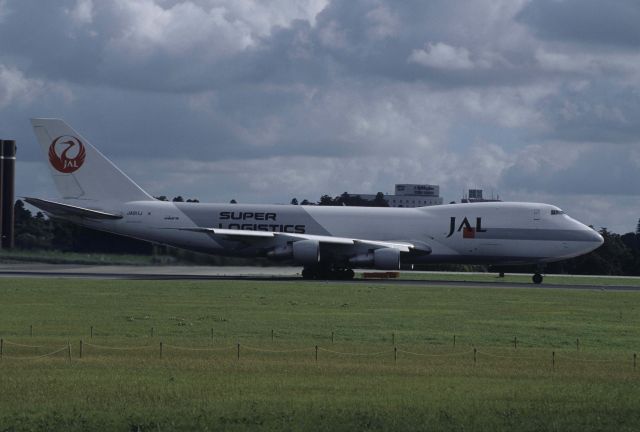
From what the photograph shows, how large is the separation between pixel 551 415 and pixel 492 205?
50.4 m

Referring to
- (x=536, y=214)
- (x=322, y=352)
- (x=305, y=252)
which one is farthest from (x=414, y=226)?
(x=322, y=352)

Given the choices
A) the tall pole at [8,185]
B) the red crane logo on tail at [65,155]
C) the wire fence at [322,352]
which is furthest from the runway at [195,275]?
the tall pole at [8,185]

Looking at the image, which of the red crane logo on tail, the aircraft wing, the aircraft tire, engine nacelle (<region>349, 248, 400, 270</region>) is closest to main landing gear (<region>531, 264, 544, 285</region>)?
the aircraft wing

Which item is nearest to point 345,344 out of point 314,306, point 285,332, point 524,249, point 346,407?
point 285,332

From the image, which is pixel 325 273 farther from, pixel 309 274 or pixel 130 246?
pixel 130 246

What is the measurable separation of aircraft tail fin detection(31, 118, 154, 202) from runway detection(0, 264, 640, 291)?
17.2 ft

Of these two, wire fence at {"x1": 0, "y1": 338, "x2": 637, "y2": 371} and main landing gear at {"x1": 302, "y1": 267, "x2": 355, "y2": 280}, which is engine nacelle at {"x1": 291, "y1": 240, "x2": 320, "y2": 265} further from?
wire fence at {"x1": 0, "y1": 338, "x2": 637, "y2": 371}

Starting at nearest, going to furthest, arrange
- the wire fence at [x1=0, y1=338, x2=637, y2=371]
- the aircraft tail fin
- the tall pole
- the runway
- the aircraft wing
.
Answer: the wire fence at [x1=0, y1=338, x2=637, y2=371]
the runway
the aircraft wing
the aircraft tail fin
the tall pole

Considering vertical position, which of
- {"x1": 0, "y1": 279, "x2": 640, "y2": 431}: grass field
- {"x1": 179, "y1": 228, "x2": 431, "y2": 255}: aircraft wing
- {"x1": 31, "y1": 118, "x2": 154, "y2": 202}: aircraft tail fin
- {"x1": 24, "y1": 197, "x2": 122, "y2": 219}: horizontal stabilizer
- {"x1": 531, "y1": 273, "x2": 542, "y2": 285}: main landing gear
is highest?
{"x1": 31, "y1": 118, "x2": 154, "y2": 202}: aircraft tail fin

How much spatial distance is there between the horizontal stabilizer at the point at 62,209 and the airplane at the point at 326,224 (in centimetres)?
6

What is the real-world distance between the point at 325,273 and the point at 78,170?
58.8 feet

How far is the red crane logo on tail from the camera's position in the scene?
73.0 meters

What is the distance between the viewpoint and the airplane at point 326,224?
2766 inches

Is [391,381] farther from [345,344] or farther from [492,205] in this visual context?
[492,205]
